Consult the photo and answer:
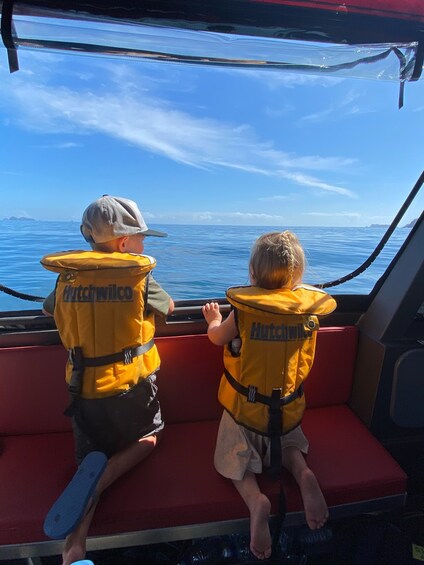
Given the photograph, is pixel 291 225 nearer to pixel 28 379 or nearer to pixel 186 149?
pixel 186 149

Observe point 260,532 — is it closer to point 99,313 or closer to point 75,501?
point 75,501

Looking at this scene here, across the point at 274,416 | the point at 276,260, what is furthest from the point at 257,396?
the point at 276,260

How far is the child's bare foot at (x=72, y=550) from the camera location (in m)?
1.29

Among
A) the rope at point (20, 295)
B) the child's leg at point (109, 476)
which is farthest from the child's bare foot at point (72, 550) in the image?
the rope at point (20, 295)

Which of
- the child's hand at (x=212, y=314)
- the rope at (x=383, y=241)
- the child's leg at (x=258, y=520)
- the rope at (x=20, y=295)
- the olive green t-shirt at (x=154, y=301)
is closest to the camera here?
the child's leg at (x=258, y=520)

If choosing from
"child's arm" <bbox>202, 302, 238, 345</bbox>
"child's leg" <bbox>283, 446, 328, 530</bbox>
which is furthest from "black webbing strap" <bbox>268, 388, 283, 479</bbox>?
"child's arm" <bbox>202, 302, 238, 345</bbox>

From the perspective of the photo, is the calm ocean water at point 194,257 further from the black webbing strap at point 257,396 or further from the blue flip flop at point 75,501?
the blue flip flop at point 75,501

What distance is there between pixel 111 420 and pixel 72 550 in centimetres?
46

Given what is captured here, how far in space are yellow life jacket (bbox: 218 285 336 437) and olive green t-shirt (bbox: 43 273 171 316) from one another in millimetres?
326

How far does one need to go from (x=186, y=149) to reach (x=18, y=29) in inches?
58.5

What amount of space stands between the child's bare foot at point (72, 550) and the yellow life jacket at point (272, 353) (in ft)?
2.45

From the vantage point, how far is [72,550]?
1299mm

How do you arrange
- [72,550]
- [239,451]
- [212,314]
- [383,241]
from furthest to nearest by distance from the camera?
[383,241] → [212,314] → [239,451] → [72,550]

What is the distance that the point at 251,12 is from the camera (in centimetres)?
124
